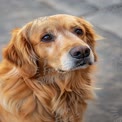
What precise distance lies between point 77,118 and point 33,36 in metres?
0.95

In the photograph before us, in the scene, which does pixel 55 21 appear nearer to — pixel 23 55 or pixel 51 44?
pixel 51 44

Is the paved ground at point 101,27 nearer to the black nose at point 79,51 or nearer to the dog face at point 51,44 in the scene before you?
the dog face at point 51,44

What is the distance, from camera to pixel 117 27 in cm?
663

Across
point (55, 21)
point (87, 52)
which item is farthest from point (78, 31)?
point (87, 52)

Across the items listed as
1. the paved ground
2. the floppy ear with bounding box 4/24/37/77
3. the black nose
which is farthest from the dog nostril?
the paved ground

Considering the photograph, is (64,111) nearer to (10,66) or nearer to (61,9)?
(10,66)

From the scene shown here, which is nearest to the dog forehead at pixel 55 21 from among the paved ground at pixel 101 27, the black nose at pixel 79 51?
the black nose at pixel 79 51

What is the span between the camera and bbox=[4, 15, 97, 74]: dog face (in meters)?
3.87

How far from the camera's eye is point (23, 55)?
4.05 metres

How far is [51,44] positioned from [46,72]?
0.29 m

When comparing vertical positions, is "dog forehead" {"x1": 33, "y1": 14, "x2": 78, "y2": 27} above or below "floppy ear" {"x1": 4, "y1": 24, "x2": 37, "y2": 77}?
above

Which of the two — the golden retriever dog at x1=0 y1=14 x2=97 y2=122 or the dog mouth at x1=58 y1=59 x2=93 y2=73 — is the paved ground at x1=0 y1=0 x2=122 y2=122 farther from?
A: the dog mouth at x1=58 y1=59 x2=93 y2=73

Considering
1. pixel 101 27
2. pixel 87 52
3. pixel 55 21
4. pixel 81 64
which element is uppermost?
pixel 55 21

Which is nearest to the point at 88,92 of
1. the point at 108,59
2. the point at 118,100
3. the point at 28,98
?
the point at 28,98
